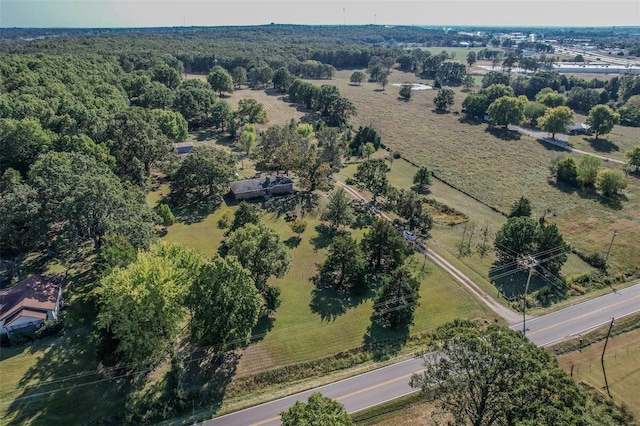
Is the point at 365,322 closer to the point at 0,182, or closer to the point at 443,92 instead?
the point at 0,182

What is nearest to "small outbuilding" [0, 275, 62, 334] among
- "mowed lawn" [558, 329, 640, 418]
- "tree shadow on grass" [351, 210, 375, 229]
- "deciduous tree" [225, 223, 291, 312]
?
"deciduous tree" [225, 223, 291, 312]

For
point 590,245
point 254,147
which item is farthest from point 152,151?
point 590,245

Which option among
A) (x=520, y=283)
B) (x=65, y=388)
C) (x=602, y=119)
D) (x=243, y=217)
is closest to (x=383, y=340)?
(x=520, y=283)

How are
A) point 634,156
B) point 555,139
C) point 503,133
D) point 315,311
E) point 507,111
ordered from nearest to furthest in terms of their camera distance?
point 315,311
point 634,156
point 555,139
point 503,133
point 507,111

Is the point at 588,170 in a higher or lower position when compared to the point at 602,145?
higher

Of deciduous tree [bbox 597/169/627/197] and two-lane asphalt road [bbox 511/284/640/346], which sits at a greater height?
deciduous tree [bbox 597/169/627/197]

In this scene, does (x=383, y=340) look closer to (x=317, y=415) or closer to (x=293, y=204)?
(x=317, y=415)

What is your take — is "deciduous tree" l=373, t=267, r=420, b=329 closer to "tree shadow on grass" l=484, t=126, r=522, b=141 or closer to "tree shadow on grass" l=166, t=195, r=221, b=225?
"tree shadow on grass" l=166, t=195, r=221, b=225
